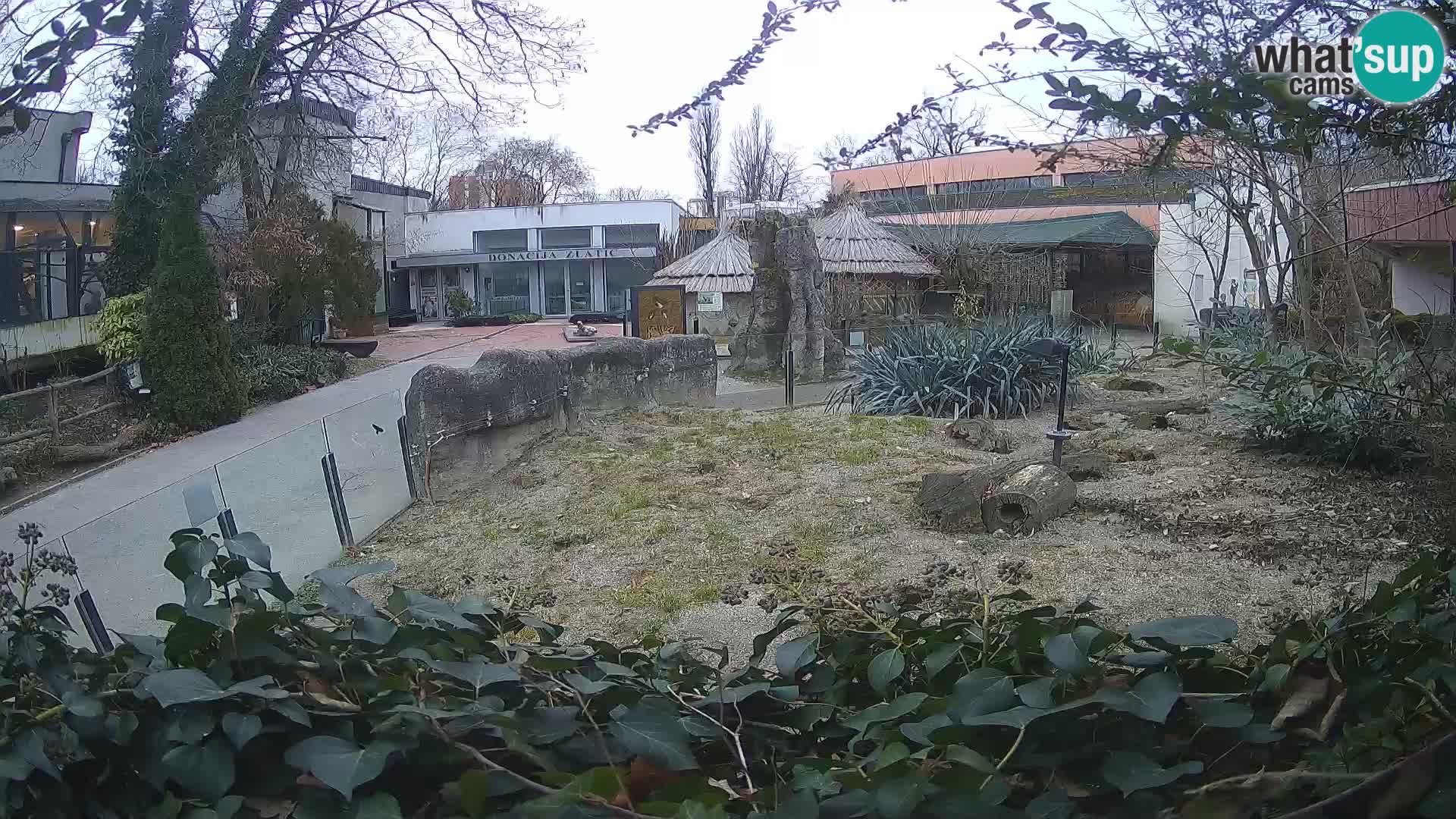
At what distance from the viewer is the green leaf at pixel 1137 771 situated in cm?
137

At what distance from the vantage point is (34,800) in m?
1.46

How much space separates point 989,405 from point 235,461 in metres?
7.54

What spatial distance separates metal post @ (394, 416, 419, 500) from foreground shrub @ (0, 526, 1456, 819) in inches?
233

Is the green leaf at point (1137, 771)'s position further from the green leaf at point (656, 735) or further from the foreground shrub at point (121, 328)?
the foreground shrub at point (121, 328)

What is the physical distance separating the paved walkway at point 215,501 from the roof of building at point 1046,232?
1443 cm

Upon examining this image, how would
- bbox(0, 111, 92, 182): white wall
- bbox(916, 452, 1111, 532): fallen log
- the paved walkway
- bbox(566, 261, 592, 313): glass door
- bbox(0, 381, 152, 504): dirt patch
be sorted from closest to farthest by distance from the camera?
the paved walkway
bbox(916, 452, 1111, 532): fallen log
bbox(0, 381, 152, 504): dirt patch
bbox(0, 111, 92, 182): white wall
bbox(566, 261, 592, 313): glass door

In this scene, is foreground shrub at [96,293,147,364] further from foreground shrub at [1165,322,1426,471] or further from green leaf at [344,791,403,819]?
green leaf at [344,791,403,819]

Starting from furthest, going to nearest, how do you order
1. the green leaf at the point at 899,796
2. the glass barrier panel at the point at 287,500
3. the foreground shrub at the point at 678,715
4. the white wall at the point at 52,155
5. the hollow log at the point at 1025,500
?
1. the white wall at the point at 52,155
2. the hollow log at the point at 1025,500
3. the glass barrier panel at the point at 287,500
4. the foreground shrub at the point at 678,715
5. the green leaf at the point at 899,796

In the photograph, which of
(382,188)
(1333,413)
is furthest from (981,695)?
(382,188)

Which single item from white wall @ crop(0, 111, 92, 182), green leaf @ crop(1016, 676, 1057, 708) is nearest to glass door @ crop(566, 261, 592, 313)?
white wall @ crop(0, 111, 92, 182)

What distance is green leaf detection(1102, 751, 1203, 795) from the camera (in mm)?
1373

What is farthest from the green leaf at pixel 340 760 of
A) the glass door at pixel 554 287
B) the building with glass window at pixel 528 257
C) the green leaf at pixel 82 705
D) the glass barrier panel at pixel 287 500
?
the glass door at pixel 554 287

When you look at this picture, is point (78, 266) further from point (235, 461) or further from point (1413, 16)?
point (1413, 16)

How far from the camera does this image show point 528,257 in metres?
37.8
